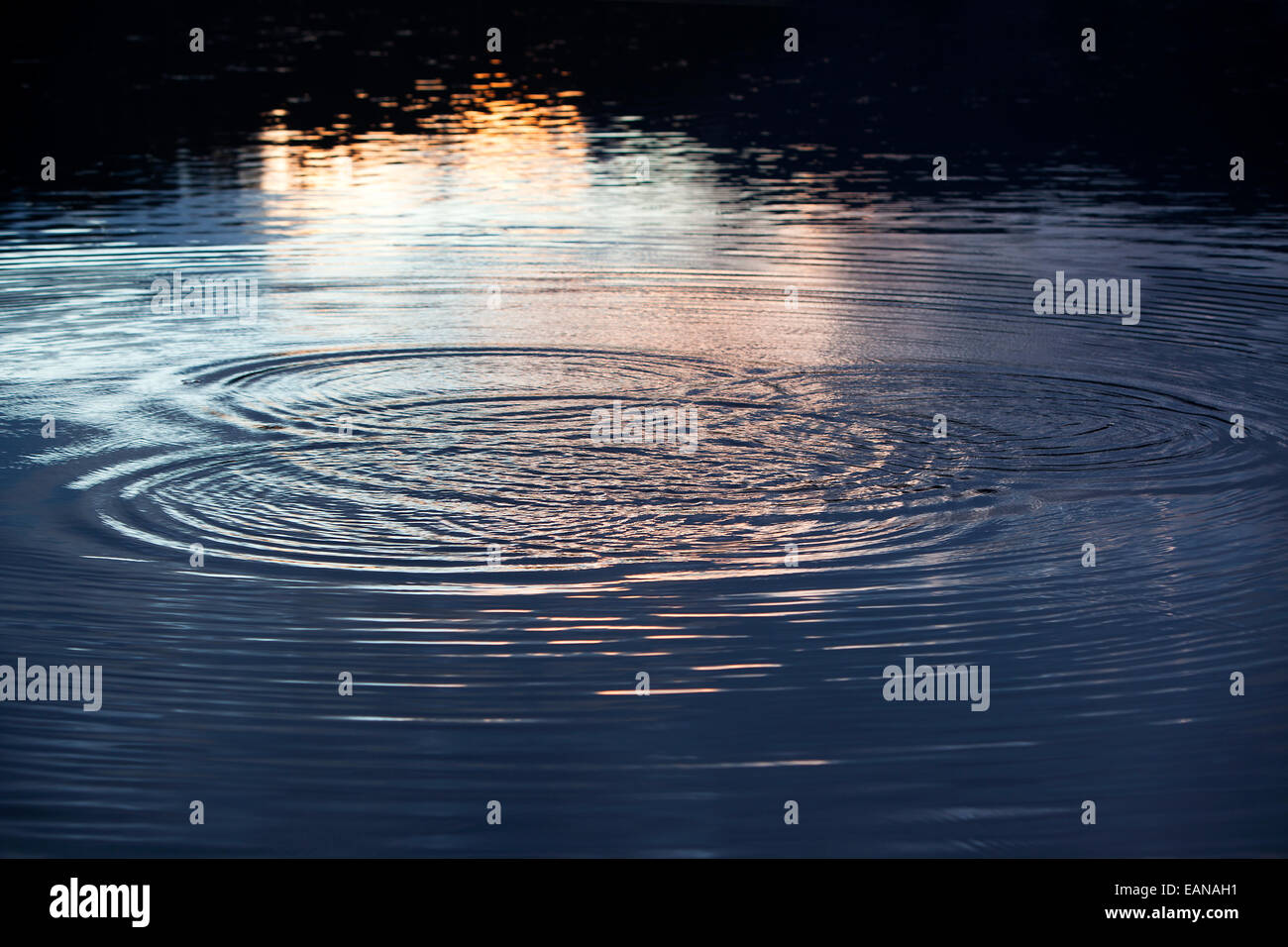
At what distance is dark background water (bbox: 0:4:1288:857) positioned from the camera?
5.83m

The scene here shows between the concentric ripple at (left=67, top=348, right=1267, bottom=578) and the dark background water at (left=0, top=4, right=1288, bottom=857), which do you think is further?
the concentric ripple at (left=67, top=348, right=1267, bottom=578)

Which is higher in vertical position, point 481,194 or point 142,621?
point 481,194

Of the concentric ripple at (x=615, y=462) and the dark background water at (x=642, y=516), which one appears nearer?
the dark background water at (x=642, y=516)

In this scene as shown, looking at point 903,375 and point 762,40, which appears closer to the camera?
point 903,375

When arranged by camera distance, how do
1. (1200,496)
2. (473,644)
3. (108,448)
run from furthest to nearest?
1. (108,448)
2. (1200,496)
3. (473,644)

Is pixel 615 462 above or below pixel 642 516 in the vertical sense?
above

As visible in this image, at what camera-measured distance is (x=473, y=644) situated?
6973mm

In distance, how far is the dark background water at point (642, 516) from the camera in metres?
5.83

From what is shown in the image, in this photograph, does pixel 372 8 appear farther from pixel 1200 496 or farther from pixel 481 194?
pixel 1200 496

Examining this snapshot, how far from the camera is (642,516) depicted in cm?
839

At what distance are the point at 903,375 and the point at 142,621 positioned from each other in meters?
5.68

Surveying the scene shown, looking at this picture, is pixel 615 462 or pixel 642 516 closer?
pixel 642 516
